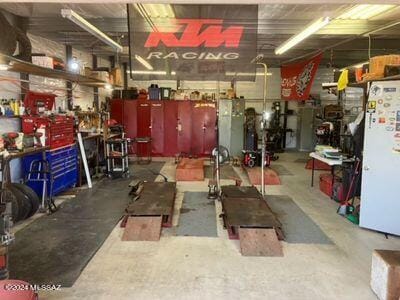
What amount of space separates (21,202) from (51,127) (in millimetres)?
1485

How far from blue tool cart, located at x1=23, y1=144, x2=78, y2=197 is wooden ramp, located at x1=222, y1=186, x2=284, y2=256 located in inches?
111

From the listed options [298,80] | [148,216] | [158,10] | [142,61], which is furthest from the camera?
[298,80]

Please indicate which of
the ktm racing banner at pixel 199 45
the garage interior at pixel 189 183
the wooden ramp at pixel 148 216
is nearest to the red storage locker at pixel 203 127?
the garage interior at pixel 189 183

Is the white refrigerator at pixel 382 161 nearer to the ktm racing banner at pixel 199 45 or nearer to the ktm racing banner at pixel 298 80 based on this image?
the ktm racing banner at pixel 199 45

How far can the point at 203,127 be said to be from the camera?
34.1ft

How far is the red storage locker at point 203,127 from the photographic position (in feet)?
33.8

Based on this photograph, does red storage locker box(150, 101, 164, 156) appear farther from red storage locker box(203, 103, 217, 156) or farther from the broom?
the broom

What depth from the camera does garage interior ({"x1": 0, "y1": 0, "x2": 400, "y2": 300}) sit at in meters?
2.99

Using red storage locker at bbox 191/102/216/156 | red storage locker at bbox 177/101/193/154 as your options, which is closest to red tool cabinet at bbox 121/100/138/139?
red storage locker at bbox 177/101/193/154

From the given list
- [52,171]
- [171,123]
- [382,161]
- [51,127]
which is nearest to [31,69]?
[51,127]

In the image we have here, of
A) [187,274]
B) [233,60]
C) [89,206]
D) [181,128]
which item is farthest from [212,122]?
[187,274]

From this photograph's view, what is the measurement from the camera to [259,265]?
10.9 ft

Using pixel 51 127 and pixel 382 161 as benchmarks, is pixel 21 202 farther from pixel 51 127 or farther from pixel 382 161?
pixel 382 161

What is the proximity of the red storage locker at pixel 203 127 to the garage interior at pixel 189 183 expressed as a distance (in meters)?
2.01
